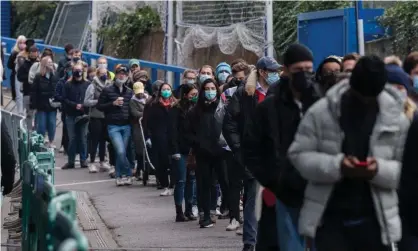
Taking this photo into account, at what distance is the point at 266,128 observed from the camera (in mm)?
7219

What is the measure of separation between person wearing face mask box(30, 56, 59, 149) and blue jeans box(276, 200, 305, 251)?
14.5 metres

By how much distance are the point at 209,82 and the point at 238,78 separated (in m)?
0.42

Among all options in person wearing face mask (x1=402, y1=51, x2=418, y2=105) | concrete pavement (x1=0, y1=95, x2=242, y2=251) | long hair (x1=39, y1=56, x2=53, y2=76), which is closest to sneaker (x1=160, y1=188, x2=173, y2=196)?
concrete pavement (x1=0, y1=95, x2=242, y2=251)

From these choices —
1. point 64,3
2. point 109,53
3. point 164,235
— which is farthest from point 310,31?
point 64,3

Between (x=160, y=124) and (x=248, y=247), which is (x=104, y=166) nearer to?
(x=160, y=124)

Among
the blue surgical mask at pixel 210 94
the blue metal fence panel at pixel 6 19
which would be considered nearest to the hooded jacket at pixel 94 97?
the blue surgical mask at pixel 210 94

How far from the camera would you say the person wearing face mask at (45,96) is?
21422 millimetres

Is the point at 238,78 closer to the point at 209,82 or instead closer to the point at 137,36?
the point at 209,82

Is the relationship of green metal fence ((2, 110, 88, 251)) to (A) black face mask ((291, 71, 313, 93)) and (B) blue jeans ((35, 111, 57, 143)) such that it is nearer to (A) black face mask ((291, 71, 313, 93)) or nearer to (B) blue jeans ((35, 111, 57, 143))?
(A) black face mask ((291, 71, 313, 93))

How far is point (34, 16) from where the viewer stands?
38.7 metres

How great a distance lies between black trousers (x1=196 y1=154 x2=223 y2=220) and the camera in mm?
13125

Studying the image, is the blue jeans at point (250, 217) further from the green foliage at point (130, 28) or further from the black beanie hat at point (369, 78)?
the green foliage at point (130, 28)

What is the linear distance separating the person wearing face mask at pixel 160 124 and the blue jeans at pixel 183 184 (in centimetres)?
176

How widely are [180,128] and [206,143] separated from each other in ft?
2.75
